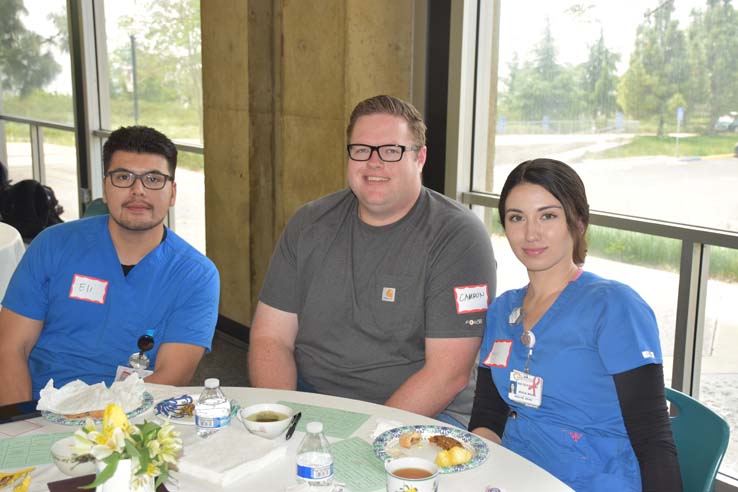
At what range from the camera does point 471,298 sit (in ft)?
7.80

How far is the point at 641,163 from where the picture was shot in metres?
3.15

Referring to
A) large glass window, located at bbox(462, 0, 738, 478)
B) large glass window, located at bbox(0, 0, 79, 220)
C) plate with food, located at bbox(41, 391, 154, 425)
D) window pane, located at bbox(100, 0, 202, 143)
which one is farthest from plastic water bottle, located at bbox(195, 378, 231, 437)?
large glass window, located at bbox(0, 0, 79, 220)

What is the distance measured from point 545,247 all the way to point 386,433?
620 mm

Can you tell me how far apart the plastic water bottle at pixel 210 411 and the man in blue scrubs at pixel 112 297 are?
70 centimetres

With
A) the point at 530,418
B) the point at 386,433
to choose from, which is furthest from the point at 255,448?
the point at 530,418

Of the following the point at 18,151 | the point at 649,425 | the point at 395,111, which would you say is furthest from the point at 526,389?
the point at 18,151

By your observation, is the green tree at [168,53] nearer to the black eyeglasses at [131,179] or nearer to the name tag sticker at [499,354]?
the black eyeglasses at [131,179]

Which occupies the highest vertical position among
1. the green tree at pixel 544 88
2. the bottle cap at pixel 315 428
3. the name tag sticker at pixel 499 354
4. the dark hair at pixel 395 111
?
the green tree at pixel 544 88

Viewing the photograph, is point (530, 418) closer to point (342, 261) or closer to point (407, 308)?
point (407, 308)

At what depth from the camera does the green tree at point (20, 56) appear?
27.1ft

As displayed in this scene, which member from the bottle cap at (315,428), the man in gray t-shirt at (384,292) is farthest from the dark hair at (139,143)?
the bottle cap at (315,428)

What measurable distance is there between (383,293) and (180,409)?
2.56ft

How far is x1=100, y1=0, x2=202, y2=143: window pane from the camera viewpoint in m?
5.48

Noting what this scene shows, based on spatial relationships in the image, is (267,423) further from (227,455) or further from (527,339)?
(527,339)
